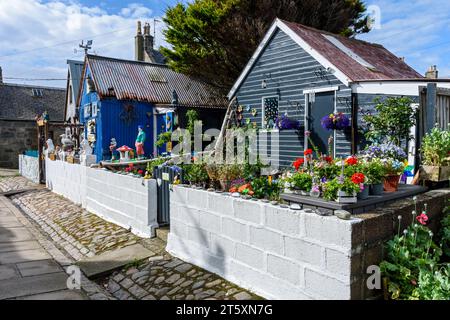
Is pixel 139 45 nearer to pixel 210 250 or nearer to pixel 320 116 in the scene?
pixel 320 116

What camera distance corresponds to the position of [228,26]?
16172mm

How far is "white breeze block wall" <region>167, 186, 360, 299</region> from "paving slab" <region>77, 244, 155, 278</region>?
709 mm

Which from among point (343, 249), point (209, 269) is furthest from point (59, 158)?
point (343, 249)

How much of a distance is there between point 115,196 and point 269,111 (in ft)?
20.4

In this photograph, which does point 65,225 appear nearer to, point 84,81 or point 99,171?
point 99,171

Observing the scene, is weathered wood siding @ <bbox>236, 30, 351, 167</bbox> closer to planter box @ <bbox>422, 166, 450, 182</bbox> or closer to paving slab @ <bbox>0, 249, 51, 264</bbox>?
planter box @ <bbox>422, 166, 450, 182</bbox>

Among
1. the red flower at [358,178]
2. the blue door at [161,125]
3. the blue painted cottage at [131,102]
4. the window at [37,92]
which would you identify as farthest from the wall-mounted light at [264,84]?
the window at [37,92]

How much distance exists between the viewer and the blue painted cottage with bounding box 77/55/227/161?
15406mm

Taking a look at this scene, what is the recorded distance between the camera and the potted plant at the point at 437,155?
4.78 meters

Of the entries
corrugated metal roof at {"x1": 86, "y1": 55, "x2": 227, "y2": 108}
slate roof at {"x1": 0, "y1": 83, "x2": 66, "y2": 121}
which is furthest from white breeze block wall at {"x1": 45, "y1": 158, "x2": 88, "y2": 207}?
slate roof at {"x1": 0, "y1": 83, "x2": 66, "y2": 121}

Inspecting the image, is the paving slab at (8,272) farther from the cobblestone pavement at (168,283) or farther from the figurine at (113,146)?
the figurine at (113,146)

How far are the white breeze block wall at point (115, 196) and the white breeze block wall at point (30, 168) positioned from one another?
5.36 metres

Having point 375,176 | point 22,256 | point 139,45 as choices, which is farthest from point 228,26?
point 375,176
